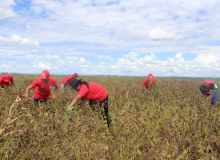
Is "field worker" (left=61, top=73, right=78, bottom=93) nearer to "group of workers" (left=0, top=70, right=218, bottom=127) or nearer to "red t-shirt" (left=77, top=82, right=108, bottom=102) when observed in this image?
"group of workers" (left=0, top=70, right=218, bottom=127)

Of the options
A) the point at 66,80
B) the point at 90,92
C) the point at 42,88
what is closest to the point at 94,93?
the point at 90,92

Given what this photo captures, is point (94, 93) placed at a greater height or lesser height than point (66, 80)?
lesser

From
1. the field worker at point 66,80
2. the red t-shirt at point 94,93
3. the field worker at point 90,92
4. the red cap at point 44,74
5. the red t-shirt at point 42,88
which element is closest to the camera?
the field worker at point 90,92

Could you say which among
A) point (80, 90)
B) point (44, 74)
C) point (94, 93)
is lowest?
point (94, 93)

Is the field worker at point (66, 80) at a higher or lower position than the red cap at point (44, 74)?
lower

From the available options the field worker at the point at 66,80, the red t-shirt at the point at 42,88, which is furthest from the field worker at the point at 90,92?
the field worker at the point at 66,80

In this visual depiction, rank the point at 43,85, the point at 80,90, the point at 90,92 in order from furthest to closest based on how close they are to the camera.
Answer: the point at 43,85, the point at 90,92, the point at 80,90

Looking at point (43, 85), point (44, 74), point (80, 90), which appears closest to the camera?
point (80, 90)

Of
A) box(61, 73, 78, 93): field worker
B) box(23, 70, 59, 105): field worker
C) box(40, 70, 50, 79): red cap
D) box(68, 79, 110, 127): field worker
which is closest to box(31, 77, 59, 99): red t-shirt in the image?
box(23, 70, 59, 105): field worker

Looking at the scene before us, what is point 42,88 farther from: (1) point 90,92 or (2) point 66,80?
(2) point 66,80

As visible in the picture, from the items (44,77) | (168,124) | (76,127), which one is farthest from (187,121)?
(44,77)

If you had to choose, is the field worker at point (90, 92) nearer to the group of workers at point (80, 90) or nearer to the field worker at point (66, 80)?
the group of workers at point (80, 90)

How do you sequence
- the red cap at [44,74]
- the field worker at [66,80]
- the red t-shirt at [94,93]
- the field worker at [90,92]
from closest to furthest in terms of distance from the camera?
the field worker at [90,92], the red t-shirt at [94,93], the red cap at [44,74], the field worker at [66,80]

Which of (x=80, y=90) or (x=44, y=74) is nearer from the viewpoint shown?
(x=80, y=90)
